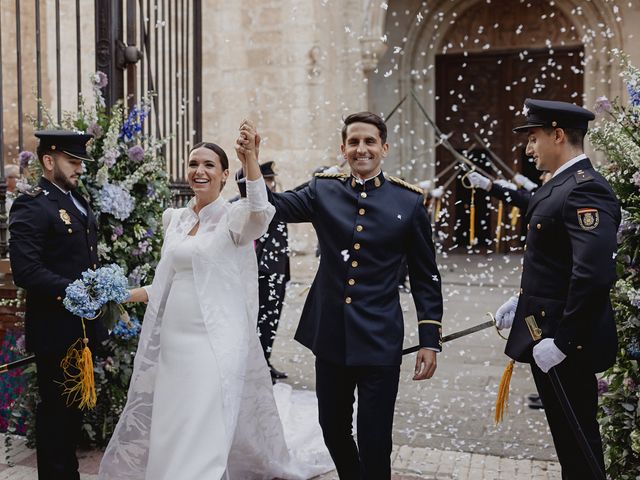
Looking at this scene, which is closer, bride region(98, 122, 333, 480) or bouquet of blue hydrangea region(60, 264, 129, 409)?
bride region(98, 122, 333, 480)

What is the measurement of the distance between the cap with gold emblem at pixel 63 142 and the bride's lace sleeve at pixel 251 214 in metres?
0.96

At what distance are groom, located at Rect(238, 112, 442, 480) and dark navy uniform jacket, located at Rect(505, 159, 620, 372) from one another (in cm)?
44

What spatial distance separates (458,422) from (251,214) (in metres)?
2.79

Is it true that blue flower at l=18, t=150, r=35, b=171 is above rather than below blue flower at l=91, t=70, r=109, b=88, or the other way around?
below

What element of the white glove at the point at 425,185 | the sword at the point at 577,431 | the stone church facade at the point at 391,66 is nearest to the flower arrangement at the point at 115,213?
the sword at the point at 577,431

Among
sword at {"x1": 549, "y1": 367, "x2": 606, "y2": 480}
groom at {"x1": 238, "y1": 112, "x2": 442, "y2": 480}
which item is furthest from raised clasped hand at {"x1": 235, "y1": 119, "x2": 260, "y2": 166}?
sword at {"x1": 549, "y1": 367, "x2": 606, "y2": 480}

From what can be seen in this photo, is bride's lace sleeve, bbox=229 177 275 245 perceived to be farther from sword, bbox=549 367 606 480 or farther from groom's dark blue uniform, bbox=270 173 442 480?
sword, bbox=549 367 606 480

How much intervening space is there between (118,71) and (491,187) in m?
2.69

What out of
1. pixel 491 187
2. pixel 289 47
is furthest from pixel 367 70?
pixel 491 187

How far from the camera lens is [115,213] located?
453 centimetres

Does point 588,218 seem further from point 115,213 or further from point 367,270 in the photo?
point 115,213

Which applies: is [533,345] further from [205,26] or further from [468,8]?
[468,8]

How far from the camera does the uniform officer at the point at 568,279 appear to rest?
9.39 feet

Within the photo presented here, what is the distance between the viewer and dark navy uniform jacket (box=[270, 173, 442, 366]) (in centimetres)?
328
